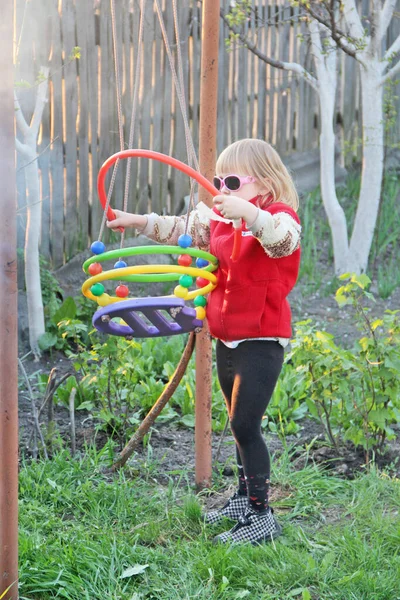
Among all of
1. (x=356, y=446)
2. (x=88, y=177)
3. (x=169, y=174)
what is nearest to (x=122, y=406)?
(x=356, y=446)

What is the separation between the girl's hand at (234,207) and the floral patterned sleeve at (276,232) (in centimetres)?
4

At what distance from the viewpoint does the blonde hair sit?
2.73m

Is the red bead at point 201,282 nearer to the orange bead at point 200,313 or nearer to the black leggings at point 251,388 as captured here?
the orange bead at point 200,313

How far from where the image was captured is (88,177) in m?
6.30

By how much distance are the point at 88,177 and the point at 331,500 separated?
3.73 meters

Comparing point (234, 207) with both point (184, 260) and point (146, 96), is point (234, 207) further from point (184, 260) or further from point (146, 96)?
point (146, 96)

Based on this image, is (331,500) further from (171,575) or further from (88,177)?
(88,177)

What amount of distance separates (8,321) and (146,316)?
519mm

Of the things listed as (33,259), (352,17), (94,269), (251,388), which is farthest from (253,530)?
(352,17)

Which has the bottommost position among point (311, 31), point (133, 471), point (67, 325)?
point (133, 471)

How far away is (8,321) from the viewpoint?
229cm

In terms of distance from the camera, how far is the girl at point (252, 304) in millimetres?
2738

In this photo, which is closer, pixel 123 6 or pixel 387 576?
pixel 387 576

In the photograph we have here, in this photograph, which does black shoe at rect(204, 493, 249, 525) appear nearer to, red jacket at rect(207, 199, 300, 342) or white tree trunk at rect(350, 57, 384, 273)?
red jacket at rect(207, 199, 300, 342)
